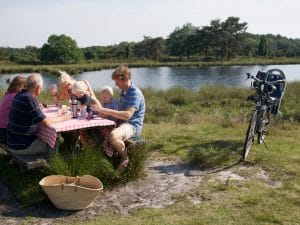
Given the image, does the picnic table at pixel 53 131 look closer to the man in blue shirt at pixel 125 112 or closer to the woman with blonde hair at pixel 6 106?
the man in blue shirt at pixel 125 112

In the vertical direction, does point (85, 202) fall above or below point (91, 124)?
below

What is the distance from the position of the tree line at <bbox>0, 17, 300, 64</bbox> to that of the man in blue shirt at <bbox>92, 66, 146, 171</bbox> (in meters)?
66.1

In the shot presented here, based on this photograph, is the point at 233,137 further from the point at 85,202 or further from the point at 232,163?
the point at 85,202

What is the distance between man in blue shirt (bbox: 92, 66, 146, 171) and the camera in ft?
16.8

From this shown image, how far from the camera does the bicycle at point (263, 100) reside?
627 cm

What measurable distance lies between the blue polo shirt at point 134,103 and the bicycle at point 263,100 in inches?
64.2

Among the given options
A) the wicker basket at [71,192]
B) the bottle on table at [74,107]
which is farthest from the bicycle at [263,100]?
the wicker basket at [71,192]

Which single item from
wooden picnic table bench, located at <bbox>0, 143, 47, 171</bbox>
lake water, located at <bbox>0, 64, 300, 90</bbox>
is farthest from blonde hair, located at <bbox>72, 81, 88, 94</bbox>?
lake water, located at <bbox>0, 64, 300, 90</bbox>

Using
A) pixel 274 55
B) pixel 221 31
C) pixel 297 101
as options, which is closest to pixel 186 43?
pixel 221 31

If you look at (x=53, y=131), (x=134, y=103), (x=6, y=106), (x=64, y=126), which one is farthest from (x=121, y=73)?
(x=6, y=106)

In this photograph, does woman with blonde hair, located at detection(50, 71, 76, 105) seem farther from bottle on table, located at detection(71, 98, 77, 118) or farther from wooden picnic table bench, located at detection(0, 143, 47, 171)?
wooden picnic table bench, located at detection(0, 143, 47, 171)

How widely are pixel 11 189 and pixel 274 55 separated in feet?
277

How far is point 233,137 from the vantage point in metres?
7.55

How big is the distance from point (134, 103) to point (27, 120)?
50.7 inches
